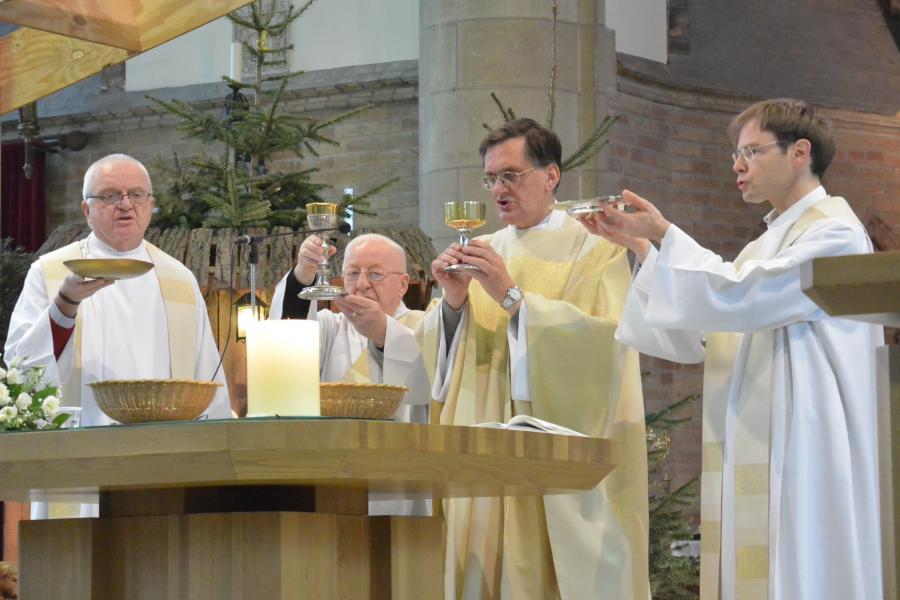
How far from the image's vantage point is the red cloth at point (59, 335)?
174 inches

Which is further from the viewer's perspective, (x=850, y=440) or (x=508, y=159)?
(x=508, y=159)

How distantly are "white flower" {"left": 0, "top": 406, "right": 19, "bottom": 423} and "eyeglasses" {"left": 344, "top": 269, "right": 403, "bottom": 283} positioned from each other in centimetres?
196

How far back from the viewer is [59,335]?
446 centimetres

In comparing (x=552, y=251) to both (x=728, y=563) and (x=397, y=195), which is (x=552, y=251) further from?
(x=397, y=195)

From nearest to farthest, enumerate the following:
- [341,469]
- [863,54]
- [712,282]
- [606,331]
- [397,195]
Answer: [341,469], [712,282], [606,331], [397,195], [863,54]

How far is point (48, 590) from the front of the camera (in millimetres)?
2994

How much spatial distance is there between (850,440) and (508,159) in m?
1.41

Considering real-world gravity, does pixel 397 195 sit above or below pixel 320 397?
above

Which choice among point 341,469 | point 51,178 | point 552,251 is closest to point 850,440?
point 552,251

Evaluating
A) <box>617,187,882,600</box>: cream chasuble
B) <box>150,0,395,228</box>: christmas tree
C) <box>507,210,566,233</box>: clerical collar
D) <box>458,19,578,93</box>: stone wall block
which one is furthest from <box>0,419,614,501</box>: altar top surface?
<box>458,19,578,93</box>: stone wall block

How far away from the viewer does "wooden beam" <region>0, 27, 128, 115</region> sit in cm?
531

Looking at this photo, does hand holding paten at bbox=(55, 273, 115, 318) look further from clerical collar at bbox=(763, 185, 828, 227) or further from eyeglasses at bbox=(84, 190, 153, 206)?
clerical collar at bbox=(763, 185, 828, 227)

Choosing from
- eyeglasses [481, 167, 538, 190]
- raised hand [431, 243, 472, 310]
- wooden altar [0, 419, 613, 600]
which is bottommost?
wooden altar [0, 419, 613, 600]

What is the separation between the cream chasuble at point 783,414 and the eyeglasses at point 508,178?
65 centimetres
